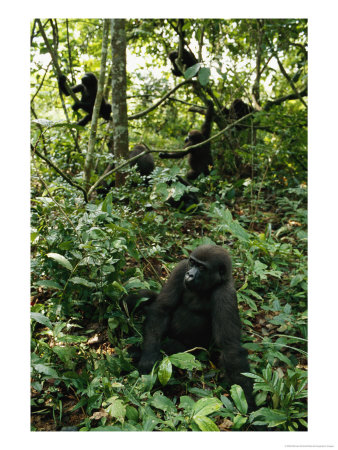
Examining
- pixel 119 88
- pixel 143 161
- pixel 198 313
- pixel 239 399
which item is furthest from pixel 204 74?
pixel 143 161

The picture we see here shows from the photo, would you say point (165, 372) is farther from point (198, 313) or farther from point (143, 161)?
point (143, 161)

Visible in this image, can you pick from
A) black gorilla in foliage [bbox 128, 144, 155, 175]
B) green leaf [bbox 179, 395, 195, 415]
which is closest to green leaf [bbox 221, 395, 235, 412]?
green leaf [bbox 179, 395, 195, 415]

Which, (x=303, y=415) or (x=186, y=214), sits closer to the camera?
(x=303, y=415)

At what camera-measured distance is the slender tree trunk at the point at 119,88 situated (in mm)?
5488

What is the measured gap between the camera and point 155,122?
10227 millimetres

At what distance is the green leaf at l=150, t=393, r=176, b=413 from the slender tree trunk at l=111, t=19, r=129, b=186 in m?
3.55

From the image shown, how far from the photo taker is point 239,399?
9.98 feet

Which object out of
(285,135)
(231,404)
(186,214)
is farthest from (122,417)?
(285,135)

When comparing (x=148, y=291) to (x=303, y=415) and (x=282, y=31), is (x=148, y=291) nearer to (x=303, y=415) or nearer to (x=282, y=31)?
(x=303, y=415)

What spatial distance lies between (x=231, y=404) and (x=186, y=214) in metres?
4.11

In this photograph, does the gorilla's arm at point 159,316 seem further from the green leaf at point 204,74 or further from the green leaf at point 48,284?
the green leaf at point 204,74

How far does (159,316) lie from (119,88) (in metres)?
3.51

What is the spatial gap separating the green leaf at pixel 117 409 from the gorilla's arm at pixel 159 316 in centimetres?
78

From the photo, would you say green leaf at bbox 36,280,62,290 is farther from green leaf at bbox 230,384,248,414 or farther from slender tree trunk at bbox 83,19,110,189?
slender tree trunk at bbox 83,19,110,189
